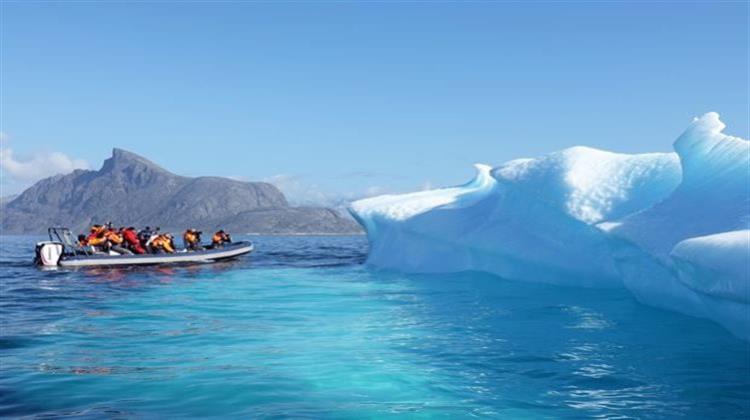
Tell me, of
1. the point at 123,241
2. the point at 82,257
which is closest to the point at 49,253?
the point at 82,257

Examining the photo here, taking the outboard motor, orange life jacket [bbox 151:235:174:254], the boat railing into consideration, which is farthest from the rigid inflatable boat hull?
orange life jacket [bbox 151:235:174:254]

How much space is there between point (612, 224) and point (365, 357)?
20.1 feet

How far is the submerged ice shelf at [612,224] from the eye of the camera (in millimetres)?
10036

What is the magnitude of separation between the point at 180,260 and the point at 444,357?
21486mm

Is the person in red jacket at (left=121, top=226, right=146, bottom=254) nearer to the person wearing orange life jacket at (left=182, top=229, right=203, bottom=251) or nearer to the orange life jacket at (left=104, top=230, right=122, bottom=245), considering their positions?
the orange life jacket at (left=104, top=230, right=122, bottom=245)

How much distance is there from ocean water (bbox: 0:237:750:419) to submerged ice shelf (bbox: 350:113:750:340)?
91cm

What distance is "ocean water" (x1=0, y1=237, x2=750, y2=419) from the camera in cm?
751

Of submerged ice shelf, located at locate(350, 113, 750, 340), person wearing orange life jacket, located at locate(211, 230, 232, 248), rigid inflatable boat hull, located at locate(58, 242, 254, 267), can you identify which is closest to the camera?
submerged ice shelf, located at locate(350, 113, 750, 340)

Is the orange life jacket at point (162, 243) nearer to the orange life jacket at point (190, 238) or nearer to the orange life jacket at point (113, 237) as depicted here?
the orange life jacket at point (190, 238)

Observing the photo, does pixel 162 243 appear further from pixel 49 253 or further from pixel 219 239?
pixel 49 253

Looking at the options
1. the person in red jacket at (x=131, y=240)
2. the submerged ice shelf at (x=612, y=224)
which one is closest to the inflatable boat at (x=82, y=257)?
the person in red jacket at (x=131, y=240)

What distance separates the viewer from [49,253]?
26.1 metres

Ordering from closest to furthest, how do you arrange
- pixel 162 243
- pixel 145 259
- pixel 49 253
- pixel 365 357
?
pixel 365 357
pixel 49 253
pixel 145 259
pixel 162 243

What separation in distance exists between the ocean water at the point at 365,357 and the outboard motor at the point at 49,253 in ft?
27.1
